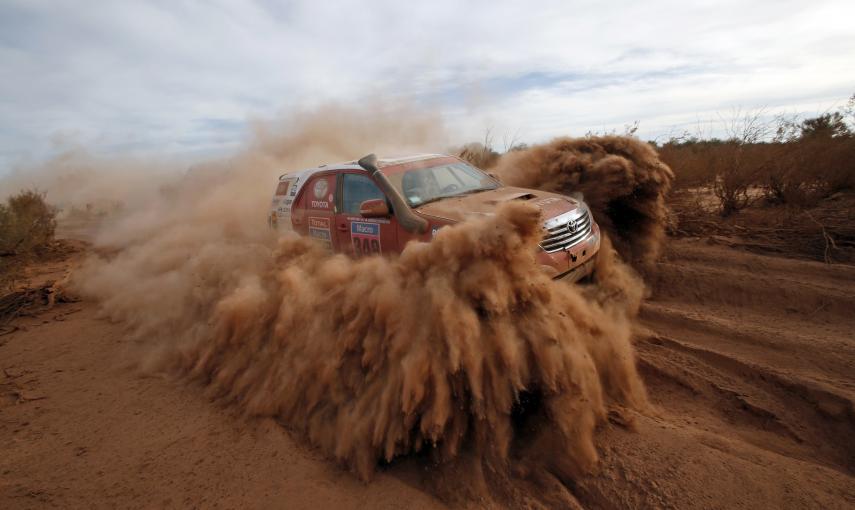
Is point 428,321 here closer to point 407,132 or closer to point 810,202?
point 810,202

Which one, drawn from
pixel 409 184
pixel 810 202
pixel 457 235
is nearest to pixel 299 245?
pixel 409 184

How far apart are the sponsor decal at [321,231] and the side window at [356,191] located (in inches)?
14.5

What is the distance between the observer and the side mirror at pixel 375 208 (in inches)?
171

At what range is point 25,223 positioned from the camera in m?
9.14

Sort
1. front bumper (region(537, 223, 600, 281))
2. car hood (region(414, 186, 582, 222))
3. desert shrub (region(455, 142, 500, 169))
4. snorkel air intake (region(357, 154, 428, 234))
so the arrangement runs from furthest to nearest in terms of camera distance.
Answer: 1. desert shrub (region(455, 142, 500, 169))
2. snorkel air intake (region(357, 154, 428, 234))
3. car hood (region(414, 186, 582, 222))
4. front bumper (region(537, 223, 600, 281))

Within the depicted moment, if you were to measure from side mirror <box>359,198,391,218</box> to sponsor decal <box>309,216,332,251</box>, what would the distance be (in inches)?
39.4

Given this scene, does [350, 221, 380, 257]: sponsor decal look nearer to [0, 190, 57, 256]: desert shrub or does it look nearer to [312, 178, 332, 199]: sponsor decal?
[312, 178, 332, 199]: sponsor decal

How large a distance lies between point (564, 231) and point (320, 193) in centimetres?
304

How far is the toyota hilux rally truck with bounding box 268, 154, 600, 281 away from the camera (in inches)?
160

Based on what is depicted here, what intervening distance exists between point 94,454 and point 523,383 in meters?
3.19

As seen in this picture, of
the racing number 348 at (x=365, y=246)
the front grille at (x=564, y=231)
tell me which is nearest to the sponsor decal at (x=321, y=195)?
the racing number 348 at (x=365, y=246)

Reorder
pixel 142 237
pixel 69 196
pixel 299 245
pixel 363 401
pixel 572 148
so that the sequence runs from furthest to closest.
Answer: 1. pixel 69 196
2. pixel 142 237
3. pixel 572 148
4. pixel 299 245
5. pixel 363 401

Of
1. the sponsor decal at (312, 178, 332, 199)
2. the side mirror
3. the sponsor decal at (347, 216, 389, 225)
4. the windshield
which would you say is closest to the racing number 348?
the sponsor decal at (347, 216, 389, 225)

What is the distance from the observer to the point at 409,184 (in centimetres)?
473
